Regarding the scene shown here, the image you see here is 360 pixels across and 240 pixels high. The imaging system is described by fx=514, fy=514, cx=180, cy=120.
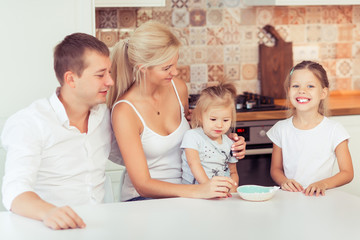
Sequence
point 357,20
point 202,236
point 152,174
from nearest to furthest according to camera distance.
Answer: point 202,236
point 152,174
point 357,20

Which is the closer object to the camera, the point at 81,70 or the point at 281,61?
the point at 81,70

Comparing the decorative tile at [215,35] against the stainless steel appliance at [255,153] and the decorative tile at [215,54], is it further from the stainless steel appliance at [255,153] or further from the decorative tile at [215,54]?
the stainless steel appliance at [255,153]

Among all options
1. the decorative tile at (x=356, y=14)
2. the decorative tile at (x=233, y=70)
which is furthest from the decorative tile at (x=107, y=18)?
the decorative tile at (x=356, y=14)

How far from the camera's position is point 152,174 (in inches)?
85.2

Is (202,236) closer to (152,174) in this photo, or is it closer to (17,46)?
(152,174)

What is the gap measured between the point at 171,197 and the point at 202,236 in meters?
0.50

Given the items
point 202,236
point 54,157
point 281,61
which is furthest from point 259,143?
point 202,236

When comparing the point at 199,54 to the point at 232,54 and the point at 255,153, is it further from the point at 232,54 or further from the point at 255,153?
the point at 255,153

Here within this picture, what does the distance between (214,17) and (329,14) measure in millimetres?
885

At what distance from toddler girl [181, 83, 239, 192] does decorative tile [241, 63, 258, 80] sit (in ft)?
5.37

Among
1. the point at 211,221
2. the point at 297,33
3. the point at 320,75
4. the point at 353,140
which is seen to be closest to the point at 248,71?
the point at 297,33

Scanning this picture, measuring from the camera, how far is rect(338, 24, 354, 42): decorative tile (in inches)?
152

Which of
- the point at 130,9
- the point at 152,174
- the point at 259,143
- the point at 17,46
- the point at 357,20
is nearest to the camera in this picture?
the point at 152,174

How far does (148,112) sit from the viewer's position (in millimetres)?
2150
